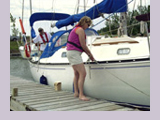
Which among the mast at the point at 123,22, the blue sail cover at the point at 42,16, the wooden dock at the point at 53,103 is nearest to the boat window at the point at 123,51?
the wooden dock at the point at 53,103

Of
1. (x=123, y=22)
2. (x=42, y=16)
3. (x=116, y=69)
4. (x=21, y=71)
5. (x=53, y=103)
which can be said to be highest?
(x=42, y=16)

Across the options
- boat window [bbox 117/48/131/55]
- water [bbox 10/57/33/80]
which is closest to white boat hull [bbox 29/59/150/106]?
boat window [bbox 117/48/131/55]

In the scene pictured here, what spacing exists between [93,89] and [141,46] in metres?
1.45

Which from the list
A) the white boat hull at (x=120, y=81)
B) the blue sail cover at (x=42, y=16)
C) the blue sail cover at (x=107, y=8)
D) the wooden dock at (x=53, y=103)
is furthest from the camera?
the blue sail cover at (x=42, y=16)

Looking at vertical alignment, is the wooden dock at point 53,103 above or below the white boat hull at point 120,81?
below

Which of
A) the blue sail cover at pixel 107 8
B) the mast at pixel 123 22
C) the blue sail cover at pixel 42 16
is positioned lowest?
the mast at pixel 123 22

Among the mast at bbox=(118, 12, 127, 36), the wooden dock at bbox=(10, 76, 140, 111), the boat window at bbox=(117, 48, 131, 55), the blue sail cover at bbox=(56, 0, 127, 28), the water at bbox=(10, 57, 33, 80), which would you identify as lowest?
the wooden dock at bbox=(10, 76, 140, 111)

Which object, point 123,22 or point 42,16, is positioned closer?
point 123,22

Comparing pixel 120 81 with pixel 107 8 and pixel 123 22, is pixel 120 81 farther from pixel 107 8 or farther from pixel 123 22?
pixel 107 8

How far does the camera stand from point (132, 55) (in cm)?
519

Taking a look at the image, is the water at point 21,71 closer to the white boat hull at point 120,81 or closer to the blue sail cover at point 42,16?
the blue sail cover at point 42,16

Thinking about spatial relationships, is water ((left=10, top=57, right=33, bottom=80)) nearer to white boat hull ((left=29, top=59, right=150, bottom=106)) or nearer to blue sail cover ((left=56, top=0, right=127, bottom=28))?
blue sail cover ((left=56, top=0, right=127, bottom=28))

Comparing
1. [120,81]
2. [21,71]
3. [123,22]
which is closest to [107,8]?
[123,22]

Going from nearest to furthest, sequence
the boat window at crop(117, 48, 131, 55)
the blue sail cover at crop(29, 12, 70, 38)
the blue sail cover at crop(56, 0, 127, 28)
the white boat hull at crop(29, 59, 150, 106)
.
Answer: the white boat hull at crop(29, 59, 150, 106)
the boat window at crop(117, 48, 131, 55)
the blue sail cover at crop(56, 0, 127, 28)
the blue sail cover at crop(29, 12, 70, 38)
